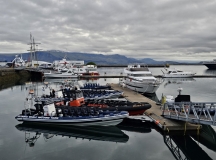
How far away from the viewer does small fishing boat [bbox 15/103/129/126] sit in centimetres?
2133

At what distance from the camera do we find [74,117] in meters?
21.5

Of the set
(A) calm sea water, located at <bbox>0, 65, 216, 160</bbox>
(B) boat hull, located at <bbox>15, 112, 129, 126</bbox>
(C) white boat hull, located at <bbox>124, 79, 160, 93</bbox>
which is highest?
(C) white boat hull, located at <bbox>124, 79, 160, 93</bbox>

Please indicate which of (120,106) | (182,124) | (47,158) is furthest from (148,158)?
(120,106)

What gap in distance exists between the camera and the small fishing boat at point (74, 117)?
21.3 meters

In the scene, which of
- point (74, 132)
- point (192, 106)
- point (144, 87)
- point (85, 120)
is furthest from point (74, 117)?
point (144, 87)

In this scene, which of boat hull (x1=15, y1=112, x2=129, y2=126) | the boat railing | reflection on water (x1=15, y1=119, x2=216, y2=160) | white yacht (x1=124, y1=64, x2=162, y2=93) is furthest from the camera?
white yacht (x1=124, y1=64, x2=162, y2=93)

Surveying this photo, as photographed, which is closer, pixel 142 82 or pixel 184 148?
pixel 184 148

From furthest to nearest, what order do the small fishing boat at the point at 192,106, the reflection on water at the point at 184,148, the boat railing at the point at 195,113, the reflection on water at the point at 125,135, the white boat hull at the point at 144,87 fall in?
the white boat hull at the point at 144,87, the small fishing boat at the point at 192,106, the reflection on water at the point at 125,135, the boat railing at the point at 195,113, the reflection on water at the point at 184,148

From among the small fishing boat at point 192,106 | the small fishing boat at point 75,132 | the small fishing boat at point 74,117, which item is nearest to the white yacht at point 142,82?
the small fishing boat at point 192,106

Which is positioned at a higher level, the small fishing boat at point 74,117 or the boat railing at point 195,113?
the boat railing at point 195,113

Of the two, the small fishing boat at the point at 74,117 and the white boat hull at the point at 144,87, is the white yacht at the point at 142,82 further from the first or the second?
the small fishing boat at the point at 74,117

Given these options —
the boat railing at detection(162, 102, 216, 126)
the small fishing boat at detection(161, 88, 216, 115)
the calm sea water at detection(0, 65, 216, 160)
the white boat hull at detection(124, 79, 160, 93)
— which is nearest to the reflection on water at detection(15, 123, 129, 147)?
the calm sea water at detection(0, 65, 216, 160)

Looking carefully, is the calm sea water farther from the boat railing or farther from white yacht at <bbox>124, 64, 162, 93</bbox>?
white yacht at <bbox>124, 64, 162, 93</bbox>

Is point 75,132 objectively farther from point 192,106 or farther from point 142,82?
point 142,82
